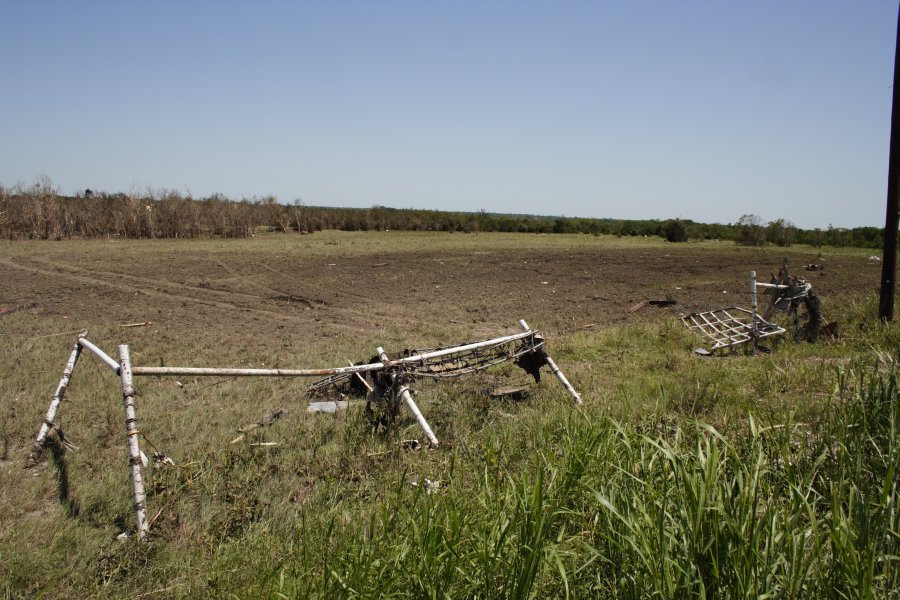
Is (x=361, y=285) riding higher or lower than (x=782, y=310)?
lower

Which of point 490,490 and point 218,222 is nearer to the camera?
point 490,490

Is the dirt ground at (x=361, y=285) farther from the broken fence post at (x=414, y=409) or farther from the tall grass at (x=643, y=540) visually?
the tall grass at (x=643, y=540)

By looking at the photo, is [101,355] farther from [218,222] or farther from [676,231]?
A: [676,231]

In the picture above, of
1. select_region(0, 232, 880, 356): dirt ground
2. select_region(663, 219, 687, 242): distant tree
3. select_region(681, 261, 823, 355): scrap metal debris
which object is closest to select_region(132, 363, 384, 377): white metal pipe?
select_region(0, 232, 880, 356): dirt ground

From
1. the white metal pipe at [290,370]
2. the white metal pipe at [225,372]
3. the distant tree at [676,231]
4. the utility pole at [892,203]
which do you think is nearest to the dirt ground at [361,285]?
the utility pole at [892,203]

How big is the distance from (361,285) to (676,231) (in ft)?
85.8

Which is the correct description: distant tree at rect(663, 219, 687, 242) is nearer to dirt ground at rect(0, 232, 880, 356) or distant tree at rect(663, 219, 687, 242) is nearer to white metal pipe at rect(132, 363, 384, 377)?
dirt ground at rect(0, 232, 880, 356)

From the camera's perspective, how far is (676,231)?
35406 millimetres

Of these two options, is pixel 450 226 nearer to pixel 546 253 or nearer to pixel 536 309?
pixel 546 253

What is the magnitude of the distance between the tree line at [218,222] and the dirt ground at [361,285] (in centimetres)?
367

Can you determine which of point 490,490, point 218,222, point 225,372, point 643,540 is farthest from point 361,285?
point 218,222

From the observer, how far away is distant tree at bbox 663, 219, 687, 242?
116 feet

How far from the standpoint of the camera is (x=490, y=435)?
4.79 metres

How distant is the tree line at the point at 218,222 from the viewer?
27.0 metres
